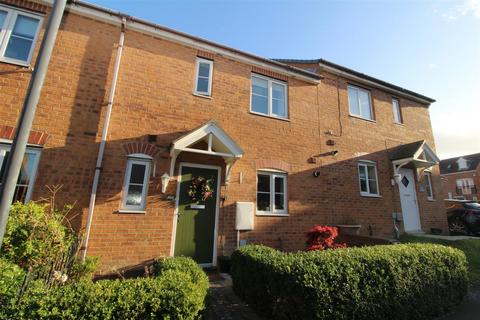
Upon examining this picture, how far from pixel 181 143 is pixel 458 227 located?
51.9ft

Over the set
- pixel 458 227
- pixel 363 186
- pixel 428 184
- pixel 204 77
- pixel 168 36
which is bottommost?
pixel 458 227

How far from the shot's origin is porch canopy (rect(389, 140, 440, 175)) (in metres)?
11.3

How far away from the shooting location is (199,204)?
25.3ft

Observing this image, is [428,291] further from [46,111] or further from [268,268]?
[46,111]

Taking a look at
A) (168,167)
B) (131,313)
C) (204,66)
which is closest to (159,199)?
(168,167)

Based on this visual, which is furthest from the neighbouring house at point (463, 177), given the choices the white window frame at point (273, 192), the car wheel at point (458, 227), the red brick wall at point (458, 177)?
the white window frame at point (273, 192)

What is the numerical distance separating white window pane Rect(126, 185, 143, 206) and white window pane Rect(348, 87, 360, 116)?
386 inches

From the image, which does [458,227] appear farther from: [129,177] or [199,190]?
[129,177]

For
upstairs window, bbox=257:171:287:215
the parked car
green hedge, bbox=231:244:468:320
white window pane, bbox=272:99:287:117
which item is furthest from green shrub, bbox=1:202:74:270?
the parked car

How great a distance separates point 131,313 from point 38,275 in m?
2.30

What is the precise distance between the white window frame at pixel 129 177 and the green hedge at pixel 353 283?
10.4ft

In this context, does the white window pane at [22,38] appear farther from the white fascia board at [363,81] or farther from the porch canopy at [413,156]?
the porch canopy at [413,156]

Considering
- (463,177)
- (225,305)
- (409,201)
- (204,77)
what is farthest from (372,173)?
(463,177)

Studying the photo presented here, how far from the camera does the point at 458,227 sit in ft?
44.9
